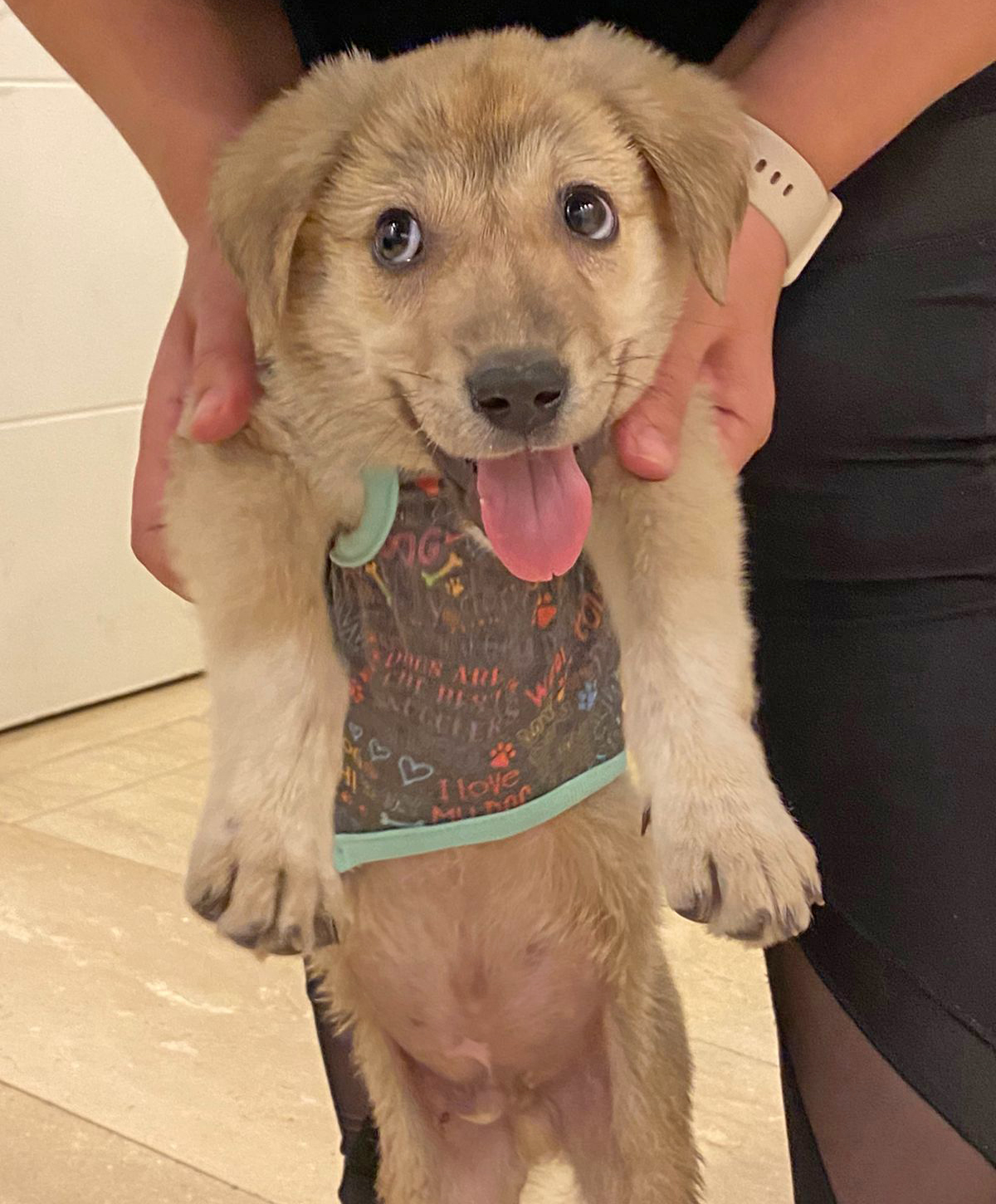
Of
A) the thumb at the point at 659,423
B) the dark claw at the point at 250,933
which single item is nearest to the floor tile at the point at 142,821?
the dark claw at the point at 250,933

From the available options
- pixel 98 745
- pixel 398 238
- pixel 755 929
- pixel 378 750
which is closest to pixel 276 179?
pixel 398 238

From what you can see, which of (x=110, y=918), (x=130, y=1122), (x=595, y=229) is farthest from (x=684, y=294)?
(x=110, y=918)

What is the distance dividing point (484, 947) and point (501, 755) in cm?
27

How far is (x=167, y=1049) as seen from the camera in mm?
2283

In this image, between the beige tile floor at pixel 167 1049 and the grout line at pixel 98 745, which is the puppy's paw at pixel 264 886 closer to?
the beige tile floor at pixel 167 1049

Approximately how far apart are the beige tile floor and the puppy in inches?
24.5

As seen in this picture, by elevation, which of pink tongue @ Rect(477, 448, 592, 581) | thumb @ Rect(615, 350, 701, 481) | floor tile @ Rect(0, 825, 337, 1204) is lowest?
floor tile @ Rect(0, 825, 337, 1204)

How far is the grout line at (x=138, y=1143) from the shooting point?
1.94 metres

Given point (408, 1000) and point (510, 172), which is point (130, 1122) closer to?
point (408, 1000)

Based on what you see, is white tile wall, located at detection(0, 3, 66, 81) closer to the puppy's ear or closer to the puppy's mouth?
the puppy's ear

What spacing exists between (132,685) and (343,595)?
288 centimetres

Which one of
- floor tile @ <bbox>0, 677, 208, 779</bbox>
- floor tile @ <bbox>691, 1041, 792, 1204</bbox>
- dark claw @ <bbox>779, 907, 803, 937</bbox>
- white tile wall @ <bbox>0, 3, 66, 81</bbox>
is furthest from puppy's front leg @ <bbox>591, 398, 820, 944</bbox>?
white tile wall @ <bbox>0, 3, 66, 81</bbox>

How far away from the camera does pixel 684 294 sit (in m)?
1.39

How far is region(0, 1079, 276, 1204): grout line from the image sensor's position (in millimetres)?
1940
